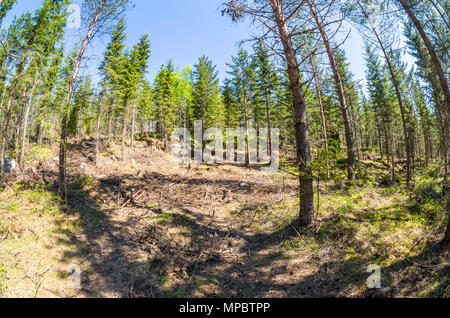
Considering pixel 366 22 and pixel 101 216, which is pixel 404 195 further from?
pixel 101 216

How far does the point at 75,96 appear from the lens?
9.75 metres

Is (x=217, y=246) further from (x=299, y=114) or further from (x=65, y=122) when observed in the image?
(x=65, y=122)

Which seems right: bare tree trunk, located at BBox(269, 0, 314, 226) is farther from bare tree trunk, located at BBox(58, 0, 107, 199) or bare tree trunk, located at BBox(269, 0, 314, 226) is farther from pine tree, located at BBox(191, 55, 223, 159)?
pine tree, located at BBox(191, 55, 223, 159)

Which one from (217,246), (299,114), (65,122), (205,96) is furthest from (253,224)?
(205,96)

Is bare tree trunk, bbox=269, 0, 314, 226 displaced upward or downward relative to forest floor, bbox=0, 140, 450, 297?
upward

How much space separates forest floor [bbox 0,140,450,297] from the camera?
4.49 metres

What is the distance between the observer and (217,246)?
6.75 m

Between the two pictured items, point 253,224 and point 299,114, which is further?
point 253,224

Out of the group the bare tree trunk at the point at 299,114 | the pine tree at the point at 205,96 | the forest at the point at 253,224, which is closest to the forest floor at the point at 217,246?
the forest at the point at 253,224

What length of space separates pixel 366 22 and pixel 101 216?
18.4 metres

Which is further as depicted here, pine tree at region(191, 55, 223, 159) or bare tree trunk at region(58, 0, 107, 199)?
pine tree at region(191, 55, 223, 159)

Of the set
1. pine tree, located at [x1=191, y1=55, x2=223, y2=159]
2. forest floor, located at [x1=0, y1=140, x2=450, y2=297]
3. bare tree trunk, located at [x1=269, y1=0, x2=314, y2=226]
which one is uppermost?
pine tree, located at [x1=191, y1=55, x2=223, y2=159]

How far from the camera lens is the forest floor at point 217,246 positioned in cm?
449

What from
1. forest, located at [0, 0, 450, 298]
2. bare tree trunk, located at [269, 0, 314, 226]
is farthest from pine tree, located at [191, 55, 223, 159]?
bare tree trunk, located at [269, 0, 314, 226]
